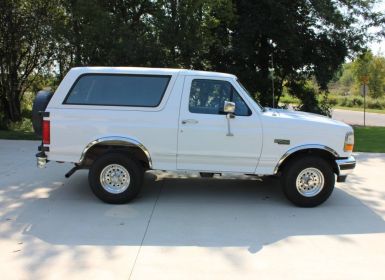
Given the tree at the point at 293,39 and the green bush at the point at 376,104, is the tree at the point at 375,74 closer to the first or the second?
the green bush at the point at 376,104

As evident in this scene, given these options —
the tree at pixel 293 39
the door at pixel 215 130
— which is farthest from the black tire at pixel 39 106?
the tree at pixel 293 39

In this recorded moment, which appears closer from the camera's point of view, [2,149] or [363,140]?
[2,149]

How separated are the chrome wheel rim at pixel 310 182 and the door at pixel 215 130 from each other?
704 millimetres

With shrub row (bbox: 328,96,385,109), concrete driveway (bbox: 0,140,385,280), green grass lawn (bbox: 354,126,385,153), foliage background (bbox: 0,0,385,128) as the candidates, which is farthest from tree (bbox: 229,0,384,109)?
shrub row (bbox: 328,96,385,109)

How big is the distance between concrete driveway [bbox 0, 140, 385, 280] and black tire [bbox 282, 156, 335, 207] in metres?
0.14

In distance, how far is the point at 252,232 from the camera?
573cm

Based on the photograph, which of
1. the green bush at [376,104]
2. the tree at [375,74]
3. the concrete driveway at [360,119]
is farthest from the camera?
the tree at [375,74]

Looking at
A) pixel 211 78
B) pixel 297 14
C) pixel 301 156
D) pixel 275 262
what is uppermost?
pixel 297 14

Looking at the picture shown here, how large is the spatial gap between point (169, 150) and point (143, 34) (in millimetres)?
9303

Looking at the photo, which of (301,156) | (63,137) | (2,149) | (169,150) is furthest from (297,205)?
(2,149)

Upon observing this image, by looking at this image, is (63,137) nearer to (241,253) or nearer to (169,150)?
(169,150)

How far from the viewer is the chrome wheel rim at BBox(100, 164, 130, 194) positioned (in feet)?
22.1

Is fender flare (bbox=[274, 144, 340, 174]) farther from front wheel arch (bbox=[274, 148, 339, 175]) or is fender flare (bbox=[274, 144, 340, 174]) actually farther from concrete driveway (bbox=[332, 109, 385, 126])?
concrete driveway (bbox=[332, 109, 385, 126])

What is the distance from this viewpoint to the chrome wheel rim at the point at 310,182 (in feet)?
22.4
